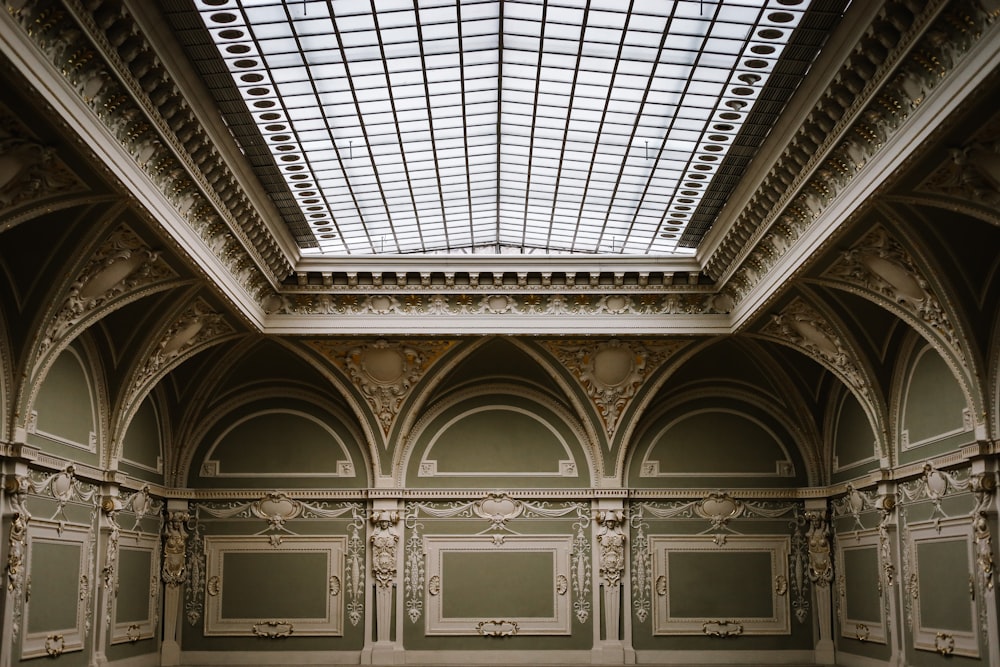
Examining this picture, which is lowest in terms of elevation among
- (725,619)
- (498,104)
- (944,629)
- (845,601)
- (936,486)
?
(725,619)

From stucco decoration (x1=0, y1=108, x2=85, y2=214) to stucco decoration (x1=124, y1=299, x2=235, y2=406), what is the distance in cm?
516

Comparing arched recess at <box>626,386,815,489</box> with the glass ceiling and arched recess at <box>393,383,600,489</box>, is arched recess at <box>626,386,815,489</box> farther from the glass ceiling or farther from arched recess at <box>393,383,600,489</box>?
the glass ceiling

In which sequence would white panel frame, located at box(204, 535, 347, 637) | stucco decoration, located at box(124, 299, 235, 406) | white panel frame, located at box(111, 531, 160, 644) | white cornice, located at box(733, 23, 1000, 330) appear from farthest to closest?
white panel frame, located at box(204, 535, 347, 637)
white panel frame, located at box(111, 531, 160, 644)
stucco decoration, located at box(124, 299, 235, 406)
white cornice, located at box(733, 23, 1000, 330)

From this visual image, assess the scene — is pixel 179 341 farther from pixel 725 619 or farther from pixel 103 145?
pixel 725 619

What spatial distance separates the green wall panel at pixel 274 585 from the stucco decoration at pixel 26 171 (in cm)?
997

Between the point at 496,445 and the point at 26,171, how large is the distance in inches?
442

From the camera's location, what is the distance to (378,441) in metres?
19.6

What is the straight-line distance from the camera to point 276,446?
65.9ft

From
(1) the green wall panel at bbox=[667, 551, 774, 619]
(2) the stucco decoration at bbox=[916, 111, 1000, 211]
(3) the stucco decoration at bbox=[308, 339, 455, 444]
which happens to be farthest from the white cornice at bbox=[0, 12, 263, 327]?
(1) the green wall panel at bbox=[667, 551, 774, 619]

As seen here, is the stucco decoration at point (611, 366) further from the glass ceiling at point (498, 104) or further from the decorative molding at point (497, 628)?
the decorative molding at point (497, 628)

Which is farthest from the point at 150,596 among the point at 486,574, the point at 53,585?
the point at 486,574

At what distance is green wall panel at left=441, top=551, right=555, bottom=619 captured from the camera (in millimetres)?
19297

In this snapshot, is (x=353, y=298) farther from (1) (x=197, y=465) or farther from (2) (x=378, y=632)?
(2) (x=378, y=632)

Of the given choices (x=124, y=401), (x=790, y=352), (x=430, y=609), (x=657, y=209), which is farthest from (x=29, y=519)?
Answer: (x=790, y=352)
